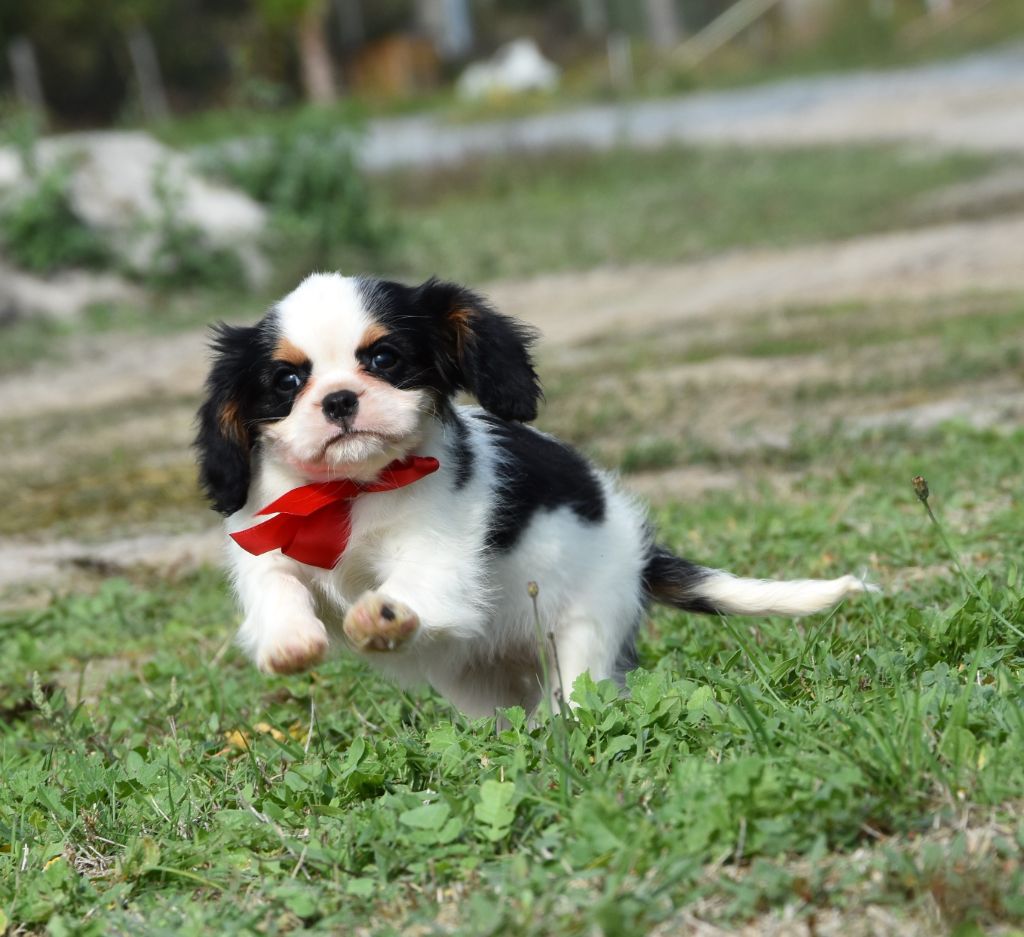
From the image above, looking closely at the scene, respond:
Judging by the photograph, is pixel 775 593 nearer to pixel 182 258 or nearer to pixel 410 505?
pixel 410 505

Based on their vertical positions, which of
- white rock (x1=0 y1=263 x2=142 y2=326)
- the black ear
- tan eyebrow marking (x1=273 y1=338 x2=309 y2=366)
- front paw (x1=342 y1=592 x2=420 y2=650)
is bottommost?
white rock (x1=0 y1=263 x2=142 y2=326)

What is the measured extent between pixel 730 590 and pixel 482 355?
91 cm

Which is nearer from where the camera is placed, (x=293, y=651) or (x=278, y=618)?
(x=293, y=651)

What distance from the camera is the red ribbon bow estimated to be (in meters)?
3.27

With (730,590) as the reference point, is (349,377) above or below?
above

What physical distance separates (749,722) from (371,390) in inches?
44.6

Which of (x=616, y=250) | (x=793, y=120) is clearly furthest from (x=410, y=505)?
(x=793, y=120)

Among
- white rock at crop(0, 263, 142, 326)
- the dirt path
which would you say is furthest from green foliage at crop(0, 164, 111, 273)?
the dirt path

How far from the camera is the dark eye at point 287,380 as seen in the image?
3.30 metres

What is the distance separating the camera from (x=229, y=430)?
340 centimetres

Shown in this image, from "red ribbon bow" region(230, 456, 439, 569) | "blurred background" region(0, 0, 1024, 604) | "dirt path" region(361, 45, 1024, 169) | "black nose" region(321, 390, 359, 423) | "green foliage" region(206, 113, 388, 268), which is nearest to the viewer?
"black nose" region(321, 390, 359, 423)

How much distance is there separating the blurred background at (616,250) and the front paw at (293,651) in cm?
213

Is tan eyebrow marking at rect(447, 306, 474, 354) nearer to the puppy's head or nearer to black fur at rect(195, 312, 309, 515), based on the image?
the puppy's head

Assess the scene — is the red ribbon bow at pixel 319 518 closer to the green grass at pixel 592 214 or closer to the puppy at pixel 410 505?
the puppy at pixel 410 505
